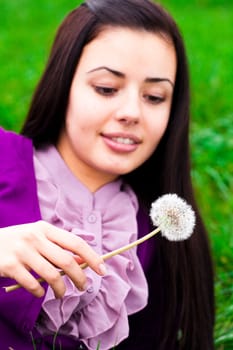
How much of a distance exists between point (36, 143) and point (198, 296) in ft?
1.78

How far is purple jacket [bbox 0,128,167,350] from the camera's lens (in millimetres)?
1454

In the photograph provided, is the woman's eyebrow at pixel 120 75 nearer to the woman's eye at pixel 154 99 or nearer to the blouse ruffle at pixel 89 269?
the woman's eye at pixel 154 99

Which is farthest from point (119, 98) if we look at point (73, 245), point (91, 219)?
point (73, 245)

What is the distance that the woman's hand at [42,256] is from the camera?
43.6 inches

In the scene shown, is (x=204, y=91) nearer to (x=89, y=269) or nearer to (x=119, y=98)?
(x=119, y=98)

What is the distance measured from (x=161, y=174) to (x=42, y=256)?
707 millimetres

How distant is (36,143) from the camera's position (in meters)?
1.75

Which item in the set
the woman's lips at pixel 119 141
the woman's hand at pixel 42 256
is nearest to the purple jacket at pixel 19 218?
the woman's lips at pixel 119 141

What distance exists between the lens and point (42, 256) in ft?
3.68

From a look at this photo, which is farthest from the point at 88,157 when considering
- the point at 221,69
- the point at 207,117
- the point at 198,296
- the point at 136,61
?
the point at 221,69

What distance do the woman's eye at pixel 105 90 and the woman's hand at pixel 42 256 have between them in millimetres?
513

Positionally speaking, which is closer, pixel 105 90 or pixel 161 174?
pixel 105 90

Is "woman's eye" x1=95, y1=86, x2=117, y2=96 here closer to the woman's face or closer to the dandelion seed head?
the woman's face

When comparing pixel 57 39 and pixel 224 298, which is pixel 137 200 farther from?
pixel 224 298
